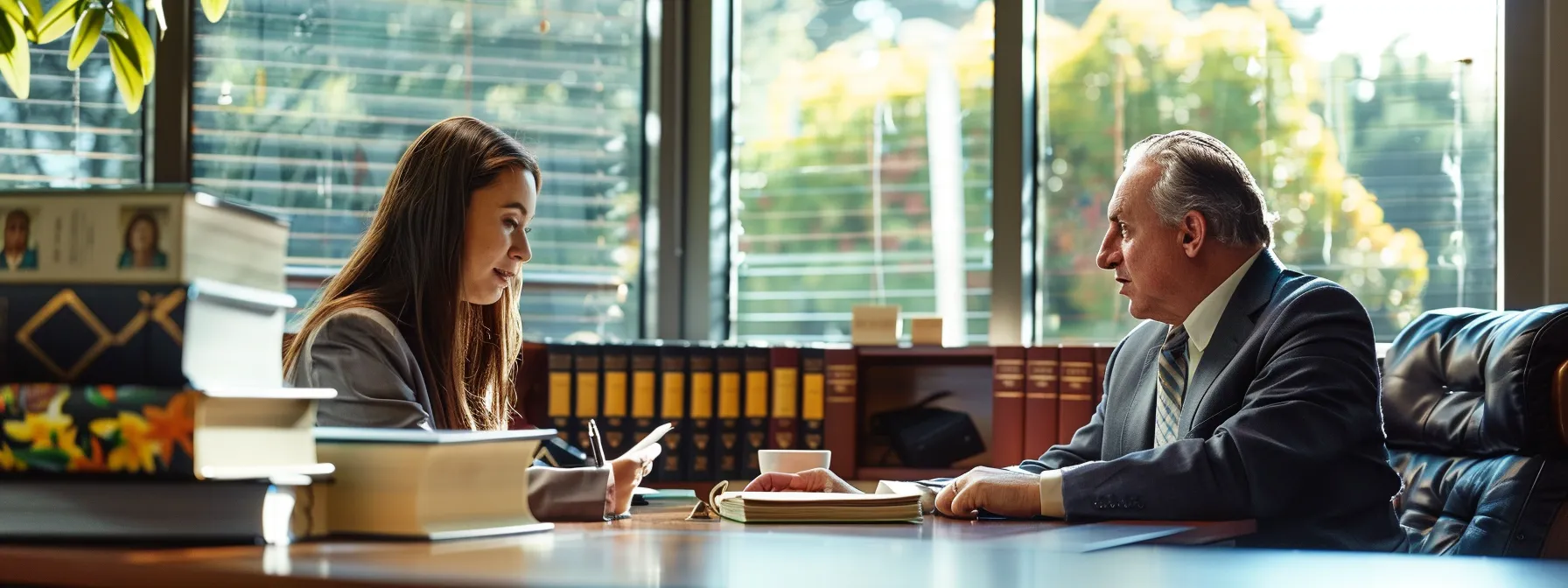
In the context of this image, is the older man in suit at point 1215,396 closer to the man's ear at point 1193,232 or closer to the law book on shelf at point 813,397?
the man's ear at point 1193,232

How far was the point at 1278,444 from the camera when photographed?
1.86m

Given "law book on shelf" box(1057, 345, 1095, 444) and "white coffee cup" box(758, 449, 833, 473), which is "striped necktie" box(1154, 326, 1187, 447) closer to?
"white coffee cup" box(758, 449, 833, 473)

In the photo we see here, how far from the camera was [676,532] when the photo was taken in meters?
1.30

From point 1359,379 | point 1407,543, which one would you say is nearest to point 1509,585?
point 1359,379

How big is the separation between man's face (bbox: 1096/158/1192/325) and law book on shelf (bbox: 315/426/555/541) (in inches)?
56.8

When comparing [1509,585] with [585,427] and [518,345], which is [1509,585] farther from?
[585,427]

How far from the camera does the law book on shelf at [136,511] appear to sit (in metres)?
1.02

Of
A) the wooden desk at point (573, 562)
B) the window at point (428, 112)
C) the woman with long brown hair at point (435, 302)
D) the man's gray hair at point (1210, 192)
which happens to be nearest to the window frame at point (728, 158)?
the window at point (428, 112)

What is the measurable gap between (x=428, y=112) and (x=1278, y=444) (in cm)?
261

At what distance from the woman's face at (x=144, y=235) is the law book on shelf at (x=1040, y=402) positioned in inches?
97.5

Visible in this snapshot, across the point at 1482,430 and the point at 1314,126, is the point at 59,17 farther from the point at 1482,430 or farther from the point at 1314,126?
the point at 1314,126

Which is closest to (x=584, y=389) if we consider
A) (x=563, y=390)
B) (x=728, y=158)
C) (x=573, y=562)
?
(x=563, y=390)

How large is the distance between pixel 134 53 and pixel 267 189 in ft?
7.02

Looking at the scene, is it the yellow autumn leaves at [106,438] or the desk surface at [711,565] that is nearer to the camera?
→ the desk surface at [711,565]
